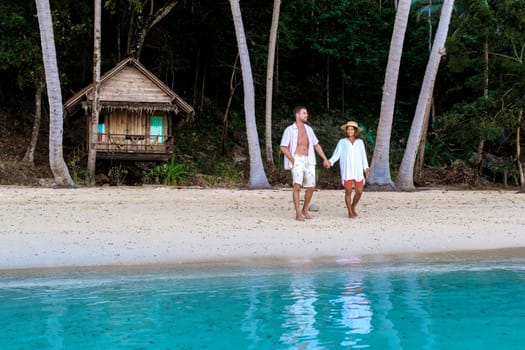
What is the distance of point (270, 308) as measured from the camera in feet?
22.8

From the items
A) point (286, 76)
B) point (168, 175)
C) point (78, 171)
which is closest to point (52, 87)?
point (78, 171)

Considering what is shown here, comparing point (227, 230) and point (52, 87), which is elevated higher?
point (52, 87)

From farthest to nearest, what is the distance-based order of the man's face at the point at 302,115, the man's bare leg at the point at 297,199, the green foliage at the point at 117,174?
the green foliage at the point at 117,174 < the man's bare leg at the point at 297,199 < the man's face at the point at 302,115

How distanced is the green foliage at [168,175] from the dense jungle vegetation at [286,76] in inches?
2.0

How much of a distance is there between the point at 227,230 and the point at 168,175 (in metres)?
11.8

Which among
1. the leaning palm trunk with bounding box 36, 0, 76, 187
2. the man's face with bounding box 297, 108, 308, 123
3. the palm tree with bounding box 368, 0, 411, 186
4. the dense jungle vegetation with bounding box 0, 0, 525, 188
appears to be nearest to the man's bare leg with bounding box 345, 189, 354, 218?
the man's face with bounding box 297, 108, 308, 123

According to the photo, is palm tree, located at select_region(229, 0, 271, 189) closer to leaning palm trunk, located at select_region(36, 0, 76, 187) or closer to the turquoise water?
leaning palm trunk, located at select_region(36, 0, 76, 187)

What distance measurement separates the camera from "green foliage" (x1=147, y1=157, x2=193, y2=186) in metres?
22.4

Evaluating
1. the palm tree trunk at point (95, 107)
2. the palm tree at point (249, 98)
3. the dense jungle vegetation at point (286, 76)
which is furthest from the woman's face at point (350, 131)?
the palm tree trunk at point (95, 107)

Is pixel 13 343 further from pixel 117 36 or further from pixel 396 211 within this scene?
pixel 117 36

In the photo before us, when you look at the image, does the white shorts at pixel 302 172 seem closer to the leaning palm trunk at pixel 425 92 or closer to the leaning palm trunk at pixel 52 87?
the leaning palm trunk at pixel 425 92

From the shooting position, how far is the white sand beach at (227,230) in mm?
9477

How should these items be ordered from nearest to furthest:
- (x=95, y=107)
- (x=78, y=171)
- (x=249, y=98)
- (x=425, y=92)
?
(x=425, y=92), (x=249, y=98), (x=95, y=107), (x=78, y=171)

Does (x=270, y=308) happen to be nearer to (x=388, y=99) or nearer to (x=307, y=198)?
(x=307, y=198)
